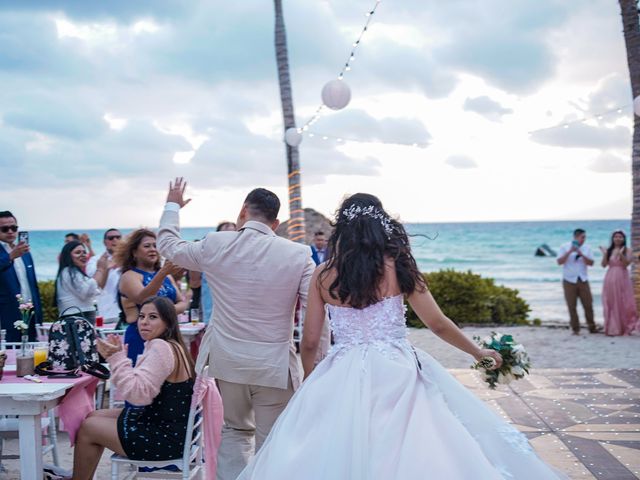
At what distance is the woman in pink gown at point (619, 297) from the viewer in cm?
1142

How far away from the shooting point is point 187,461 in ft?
12.3

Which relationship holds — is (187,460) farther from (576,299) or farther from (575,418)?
(576,299)

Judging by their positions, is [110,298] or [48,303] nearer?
[110,298]

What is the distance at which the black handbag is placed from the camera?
4.07 metres

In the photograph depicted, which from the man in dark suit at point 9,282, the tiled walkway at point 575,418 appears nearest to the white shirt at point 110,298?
the man in dark suit at point 9,282

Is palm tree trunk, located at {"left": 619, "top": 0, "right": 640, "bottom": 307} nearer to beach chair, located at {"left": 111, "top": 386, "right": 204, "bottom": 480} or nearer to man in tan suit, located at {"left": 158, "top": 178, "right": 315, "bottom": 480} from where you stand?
man in tan suit, located at {"left": 158, "top": 178, "right": 315, "bottom": 480}

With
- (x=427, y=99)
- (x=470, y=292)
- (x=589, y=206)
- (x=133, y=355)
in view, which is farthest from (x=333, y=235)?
(x=589, y=206)

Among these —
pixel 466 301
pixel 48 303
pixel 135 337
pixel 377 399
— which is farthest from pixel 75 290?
pixel 466 301

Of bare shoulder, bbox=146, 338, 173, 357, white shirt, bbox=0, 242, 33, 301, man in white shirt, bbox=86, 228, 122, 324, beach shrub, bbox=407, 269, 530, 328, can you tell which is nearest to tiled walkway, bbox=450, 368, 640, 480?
bare shoulder, bbox=146, 338, 173, 357

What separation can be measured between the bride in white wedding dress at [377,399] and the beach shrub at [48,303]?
30.5 feet

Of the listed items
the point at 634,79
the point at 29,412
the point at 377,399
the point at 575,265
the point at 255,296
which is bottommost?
the point at 29,412

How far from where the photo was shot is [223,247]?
12.0ft

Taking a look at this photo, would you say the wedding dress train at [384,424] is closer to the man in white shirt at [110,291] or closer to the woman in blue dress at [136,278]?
the woman in blue dress at [136,278]

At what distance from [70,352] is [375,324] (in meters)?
1.96
